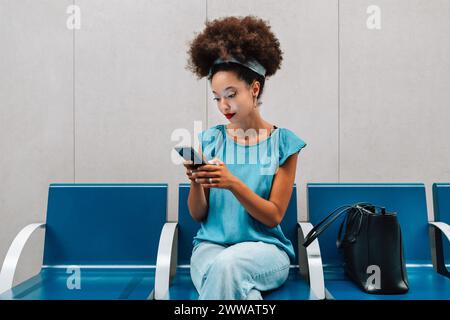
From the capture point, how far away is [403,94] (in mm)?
2324

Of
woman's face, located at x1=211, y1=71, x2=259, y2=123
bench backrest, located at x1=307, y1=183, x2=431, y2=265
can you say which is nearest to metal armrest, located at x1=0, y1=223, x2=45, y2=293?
woman's face, located at x1=211, y1=71, x2=259, y2=123

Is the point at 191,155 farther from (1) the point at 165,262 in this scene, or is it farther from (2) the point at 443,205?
(2) the point at 443,205

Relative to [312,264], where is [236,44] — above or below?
above

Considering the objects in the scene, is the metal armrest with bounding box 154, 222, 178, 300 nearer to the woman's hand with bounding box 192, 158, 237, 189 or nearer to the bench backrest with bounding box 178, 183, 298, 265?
the bench backrest with bounding box 178, 183, 298, 265

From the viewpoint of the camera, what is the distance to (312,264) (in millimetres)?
1631

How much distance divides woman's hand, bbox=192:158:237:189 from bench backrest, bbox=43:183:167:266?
57 centimetres

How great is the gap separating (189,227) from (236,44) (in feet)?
2.85

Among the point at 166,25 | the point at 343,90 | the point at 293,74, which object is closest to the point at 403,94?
the point at 343,90

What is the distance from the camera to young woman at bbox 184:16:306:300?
152cm

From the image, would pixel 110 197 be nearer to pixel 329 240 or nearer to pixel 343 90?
pixel 329 240

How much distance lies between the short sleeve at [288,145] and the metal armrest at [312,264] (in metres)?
0.36

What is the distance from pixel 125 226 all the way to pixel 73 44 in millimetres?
1059

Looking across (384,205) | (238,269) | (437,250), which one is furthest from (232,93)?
(437,250)

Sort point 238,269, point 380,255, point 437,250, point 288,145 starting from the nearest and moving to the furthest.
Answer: point 238,269
point 380,255
point 288,145
point 437,250
